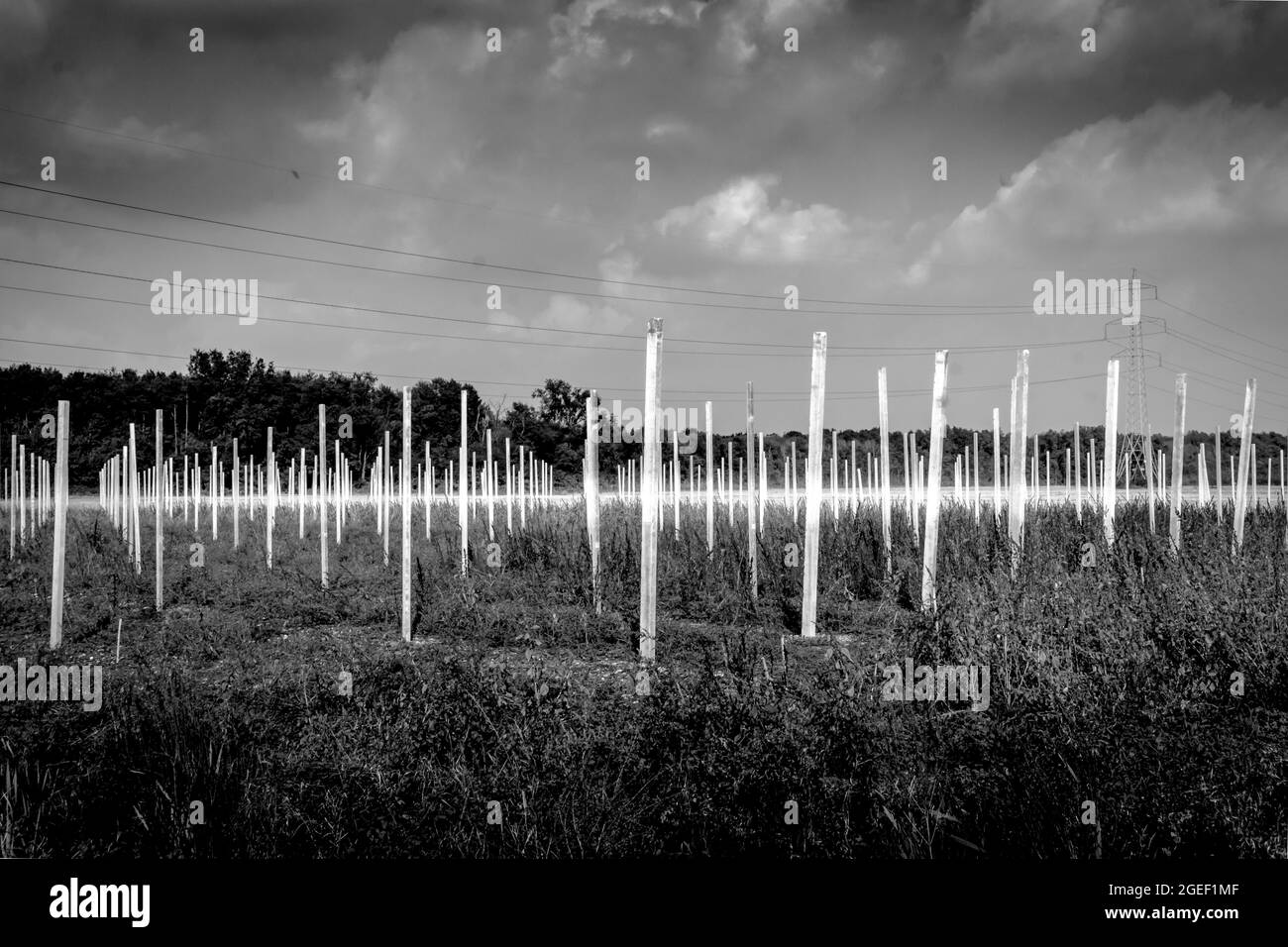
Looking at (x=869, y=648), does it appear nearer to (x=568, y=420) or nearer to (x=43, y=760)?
(x=43, y=760)

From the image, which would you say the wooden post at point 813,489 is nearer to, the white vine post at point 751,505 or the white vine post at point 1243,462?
the white vine post at point 751,505

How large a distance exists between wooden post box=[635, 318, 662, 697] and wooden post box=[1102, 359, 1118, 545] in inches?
249

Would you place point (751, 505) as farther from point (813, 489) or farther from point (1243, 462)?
point (1243, 462)

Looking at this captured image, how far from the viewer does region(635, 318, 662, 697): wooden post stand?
263 inches

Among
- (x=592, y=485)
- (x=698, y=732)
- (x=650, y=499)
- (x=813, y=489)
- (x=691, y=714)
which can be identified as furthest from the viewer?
(x=592, y=485)

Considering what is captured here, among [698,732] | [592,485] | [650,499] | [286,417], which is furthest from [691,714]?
[286,417]

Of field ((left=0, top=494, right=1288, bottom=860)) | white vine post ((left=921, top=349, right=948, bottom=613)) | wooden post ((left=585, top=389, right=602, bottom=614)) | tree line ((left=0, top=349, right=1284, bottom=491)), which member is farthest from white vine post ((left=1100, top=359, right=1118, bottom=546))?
tree line ((left=0, top=349, right=1284, bottom=491))

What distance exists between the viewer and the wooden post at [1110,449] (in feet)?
33.8

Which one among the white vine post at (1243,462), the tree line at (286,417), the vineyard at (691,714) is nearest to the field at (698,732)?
the vineyard at (691,714)

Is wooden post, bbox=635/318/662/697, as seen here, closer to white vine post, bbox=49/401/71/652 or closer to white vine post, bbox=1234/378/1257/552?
white vine post, bbox=49/401/71/652

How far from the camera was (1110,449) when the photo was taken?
10.9m

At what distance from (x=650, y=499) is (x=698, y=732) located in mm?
2400
